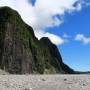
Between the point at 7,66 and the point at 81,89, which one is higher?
the point at 7,66

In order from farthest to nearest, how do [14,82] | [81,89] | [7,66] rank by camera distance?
[7,66] → [14,82] → [81,89]

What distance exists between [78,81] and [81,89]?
280 centimetres

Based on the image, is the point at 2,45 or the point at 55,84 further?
the point at 2,45

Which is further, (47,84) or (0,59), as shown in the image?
(0,59)

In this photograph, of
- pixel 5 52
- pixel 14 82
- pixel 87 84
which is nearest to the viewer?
pixel 87 84

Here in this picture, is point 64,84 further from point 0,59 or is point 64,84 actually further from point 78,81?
point 0,59

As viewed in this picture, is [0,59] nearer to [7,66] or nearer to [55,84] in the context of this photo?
[7,66]

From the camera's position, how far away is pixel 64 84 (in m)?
21.6

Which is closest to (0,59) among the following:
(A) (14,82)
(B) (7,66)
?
(B) (7,66)

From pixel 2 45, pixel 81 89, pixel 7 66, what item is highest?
pixel 2 45

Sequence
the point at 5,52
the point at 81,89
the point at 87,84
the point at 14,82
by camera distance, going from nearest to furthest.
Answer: the point at 81,89, the point at 87,84, the point at 14,82, the point at 5,52

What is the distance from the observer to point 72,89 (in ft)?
66.0

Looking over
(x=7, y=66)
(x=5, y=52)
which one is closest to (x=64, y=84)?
(x=7, y=66)

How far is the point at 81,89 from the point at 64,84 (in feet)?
6.56
